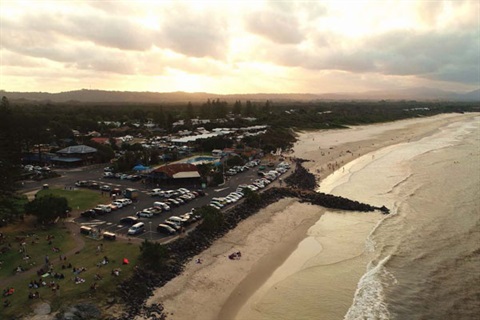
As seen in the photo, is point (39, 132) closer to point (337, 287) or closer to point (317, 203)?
point (317, 203)

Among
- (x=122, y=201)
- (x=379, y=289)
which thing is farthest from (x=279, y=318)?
(x=122, y=201)

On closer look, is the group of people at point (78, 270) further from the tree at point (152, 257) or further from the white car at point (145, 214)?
the white car at point (145, 214)

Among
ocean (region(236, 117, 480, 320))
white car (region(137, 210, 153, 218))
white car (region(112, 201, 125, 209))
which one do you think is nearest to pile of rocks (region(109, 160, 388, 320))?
ocean (region(236, 117, 480, 320))

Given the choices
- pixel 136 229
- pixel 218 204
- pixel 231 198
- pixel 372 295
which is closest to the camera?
pixel 372 295

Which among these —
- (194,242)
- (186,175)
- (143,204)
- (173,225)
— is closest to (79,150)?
(186,175)

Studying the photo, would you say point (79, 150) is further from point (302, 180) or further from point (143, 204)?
point (302, 180)

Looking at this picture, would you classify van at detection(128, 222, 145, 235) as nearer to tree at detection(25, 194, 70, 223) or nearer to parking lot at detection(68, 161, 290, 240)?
parking lot at detection(68, 161, 290, 240)

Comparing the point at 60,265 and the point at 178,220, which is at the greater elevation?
the point at 178,220
